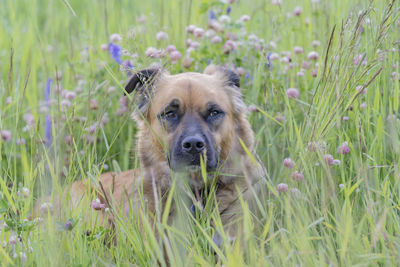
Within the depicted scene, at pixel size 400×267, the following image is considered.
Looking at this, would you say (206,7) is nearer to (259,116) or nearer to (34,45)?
(259,116)

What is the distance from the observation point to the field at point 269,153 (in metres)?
2.16

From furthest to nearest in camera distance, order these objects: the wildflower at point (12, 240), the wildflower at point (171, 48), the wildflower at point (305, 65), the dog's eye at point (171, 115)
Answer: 1. the wildflower at point (171, 48)
2. the wildflower at point (305, 65)
3. the dog's eye at point (171, 115)
4. the wildflower at point (12, 240)

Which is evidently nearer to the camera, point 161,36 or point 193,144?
point 193,144

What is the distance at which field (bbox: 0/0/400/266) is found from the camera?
2.16 meters

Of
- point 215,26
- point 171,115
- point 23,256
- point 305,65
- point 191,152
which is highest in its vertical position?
point 215,26

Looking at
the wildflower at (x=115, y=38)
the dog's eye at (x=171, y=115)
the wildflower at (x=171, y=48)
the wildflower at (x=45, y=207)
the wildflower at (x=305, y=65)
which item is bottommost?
the wildflower at (x=45, y=207)

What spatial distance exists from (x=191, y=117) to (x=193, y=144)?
0.34 metres

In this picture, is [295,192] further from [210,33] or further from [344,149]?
[210,33]

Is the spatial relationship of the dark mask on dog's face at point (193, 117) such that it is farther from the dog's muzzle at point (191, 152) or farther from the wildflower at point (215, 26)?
the wildflower at point (215, 26)

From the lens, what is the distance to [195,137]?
311 cm

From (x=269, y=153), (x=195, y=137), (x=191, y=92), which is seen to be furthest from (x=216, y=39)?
(x=195, y=137)

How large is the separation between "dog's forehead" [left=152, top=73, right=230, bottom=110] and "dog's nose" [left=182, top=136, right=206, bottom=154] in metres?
0.39

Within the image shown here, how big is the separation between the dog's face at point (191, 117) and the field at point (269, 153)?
0.76 ft

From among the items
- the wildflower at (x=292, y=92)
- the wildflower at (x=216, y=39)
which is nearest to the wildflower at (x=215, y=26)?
the wildflower at (x=216, y=39)
